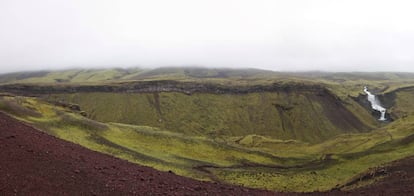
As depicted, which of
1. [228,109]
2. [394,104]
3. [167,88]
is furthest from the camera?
[394,104]

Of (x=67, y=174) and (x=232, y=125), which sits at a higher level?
(x=67, y=174)

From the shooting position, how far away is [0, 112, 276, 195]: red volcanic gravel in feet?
87.6

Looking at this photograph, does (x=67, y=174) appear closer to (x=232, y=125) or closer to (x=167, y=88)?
(x=232, y=125)

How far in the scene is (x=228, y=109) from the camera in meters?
160

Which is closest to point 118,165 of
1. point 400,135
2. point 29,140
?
point 29,140

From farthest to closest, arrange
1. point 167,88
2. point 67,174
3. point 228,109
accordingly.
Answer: point 167,88 → point 228,109 → point 67,174

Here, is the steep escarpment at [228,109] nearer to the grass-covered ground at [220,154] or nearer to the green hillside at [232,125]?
the green hillside at [232,125]

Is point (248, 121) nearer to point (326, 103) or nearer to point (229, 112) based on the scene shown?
point (229, 112)

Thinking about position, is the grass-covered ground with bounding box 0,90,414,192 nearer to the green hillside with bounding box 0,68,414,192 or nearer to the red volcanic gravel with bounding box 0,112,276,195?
the green hillside with bounding box 0,68,414,192

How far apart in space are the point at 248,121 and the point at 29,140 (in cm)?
12516

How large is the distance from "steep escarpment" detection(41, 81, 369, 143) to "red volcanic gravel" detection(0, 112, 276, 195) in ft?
357

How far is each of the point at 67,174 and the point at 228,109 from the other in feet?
434

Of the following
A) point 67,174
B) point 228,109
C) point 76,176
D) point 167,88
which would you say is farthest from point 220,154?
point 167,88

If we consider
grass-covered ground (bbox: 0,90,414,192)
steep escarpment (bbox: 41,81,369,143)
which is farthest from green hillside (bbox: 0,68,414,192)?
steep escarpment (bbox: 41,81,369,143)
